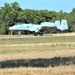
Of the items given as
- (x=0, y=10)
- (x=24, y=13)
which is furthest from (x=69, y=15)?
(x=0, y=10)

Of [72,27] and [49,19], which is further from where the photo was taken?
[49,19]

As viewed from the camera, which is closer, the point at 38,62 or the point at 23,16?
the point at 38,62

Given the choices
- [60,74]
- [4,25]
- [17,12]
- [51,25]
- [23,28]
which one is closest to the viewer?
[60,74]

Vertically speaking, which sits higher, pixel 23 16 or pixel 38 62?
pixel 23 16

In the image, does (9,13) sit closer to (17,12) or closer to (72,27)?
(17,12)

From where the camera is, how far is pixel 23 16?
134000mm

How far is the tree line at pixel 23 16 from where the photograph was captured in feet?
432

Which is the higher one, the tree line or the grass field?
the tree line

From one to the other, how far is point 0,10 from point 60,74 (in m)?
129

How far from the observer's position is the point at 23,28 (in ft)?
331

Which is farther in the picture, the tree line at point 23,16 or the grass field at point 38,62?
the tree line at point 23,16

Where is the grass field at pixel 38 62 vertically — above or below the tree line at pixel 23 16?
below

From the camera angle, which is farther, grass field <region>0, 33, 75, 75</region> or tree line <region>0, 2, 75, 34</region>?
tree line <region>0, 2, 75, 34</region>

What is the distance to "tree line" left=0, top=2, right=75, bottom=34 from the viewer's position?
13175cm
